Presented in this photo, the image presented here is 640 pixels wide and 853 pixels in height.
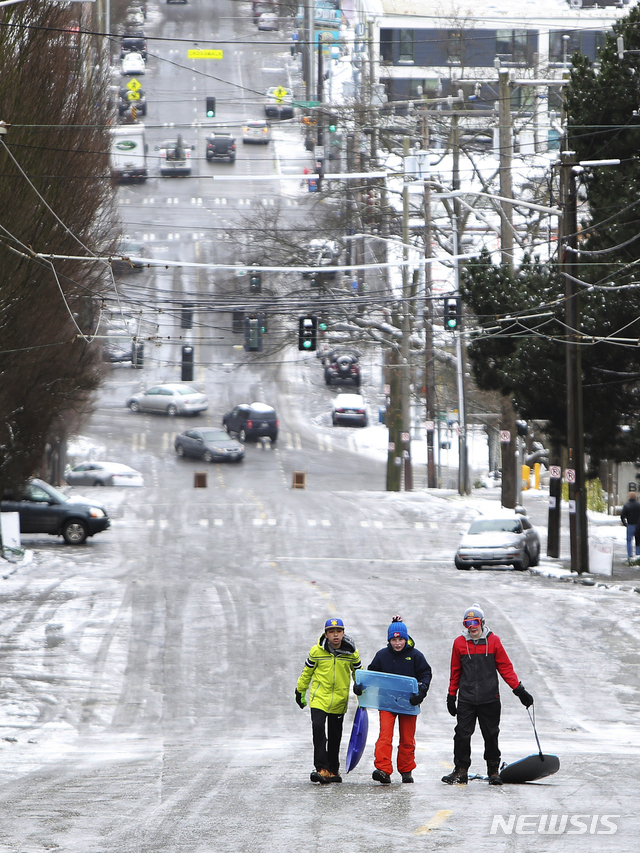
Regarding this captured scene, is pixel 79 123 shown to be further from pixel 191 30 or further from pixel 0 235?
pixel 191 30

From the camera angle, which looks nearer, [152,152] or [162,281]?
[162,281]

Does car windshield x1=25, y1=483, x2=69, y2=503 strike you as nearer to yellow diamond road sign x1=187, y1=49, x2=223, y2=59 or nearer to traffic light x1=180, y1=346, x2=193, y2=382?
traffic light x1=180, y1=346, x2=193, y2=382

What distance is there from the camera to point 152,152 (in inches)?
3238

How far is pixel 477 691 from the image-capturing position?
11156 mm

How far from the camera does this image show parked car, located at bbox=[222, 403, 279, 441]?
2293 inches

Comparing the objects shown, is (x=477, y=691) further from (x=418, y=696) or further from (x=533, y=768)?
(x=533, y=768)

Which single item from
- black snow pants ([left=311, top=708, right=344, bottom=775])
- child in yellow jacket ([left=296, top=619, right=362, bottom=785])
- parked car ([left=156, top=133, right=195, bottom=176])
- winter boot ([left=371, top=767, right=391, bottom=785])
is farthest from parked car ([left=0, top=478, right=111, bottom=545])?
parked car ([left=156, top=133, right=195, bottom=176])

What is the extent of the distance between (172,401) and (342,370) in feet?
35.9

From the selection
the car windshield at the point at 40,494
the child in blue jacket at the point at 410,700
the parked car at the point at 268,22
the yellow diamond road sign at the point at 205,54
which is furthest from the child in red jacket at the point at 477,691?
the parked car at the point at 268,22

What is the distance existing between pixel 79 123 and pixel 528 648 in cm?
1697

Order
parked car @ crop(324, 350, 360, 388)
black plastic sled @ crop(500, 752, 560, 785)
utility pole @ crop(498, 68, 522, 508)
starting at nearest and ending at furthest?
black plastic sled @ crop(500, 752, 560, 785) < utility pole @ crop(498, 68, 522, 508) < parked car @ crop(324, 350, 360, 388)

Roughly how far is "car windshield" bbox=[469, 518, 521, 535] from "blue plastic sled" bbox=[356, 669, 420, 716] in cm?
2011

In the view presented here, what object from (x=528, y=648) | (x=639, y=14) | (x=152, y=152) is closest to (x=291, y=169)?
(x=152, y=152)

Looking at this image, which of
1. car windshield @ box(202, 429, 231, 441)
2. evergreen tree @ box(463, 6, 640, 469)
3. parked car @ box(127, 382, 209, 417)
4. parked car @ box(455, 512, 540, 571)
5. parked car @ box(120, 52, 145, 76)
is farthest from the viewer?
→ parked car @ box(120, 52, 145, 76)
